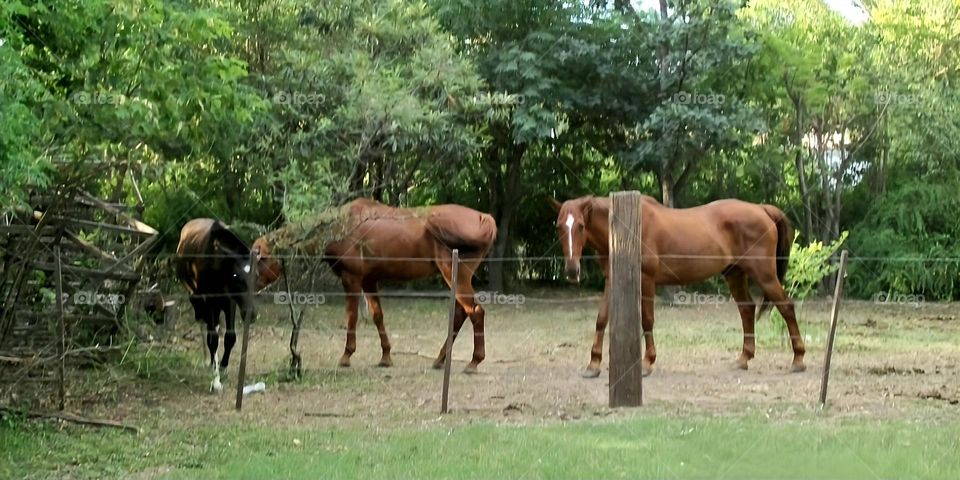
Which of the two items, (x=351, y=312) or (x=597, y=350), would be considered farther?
(x=351, y=312)

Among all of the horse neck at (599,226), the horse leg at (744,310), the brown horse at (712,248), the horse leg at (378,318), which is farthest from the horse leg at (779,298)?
the horse leg at (378,318)

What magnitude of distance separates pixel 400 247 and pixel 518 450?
4842 millimetres

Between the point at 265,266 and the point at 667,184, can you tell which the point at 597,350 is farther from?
the point at 667,184

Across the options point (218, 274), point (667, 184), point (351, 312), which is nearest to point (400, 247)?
point (351, 312)

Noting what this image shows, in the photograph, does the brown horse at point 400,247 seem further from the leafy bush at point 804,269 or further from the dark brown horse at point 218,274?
the leafy bush at point 804,269

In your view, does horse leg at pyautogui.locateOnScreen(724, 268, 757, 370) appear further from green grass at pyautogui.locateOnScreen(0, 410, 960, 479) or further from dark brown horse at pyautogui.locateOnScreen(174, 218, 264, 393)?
dark brown horse at pyautogui.locateOnScreen(174, 218, 264, 393)

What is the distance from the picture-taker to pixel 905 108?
19.5m

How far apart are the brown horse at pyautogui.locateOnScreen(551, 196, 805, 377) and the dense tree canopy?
282 cm

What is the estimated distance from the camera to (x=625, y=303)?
7820 mm

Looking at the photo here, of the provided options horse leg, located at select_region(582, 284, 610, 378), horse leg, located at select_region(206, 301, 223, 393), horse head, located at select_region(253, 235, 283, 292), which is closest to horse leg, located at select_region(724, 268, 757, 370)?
horse leg, located at select_region(582, 284, 610, 378)

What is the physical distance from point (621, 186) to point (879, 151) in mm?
5833

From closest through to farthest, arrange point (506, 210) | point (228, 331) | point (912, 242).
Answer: point (228, 331) → point (912, 242) → point (506, 210)

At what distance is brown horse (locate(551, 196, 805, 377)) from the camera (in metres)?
9.73

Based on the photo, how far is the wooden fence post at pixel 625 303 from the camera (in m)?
7.76
